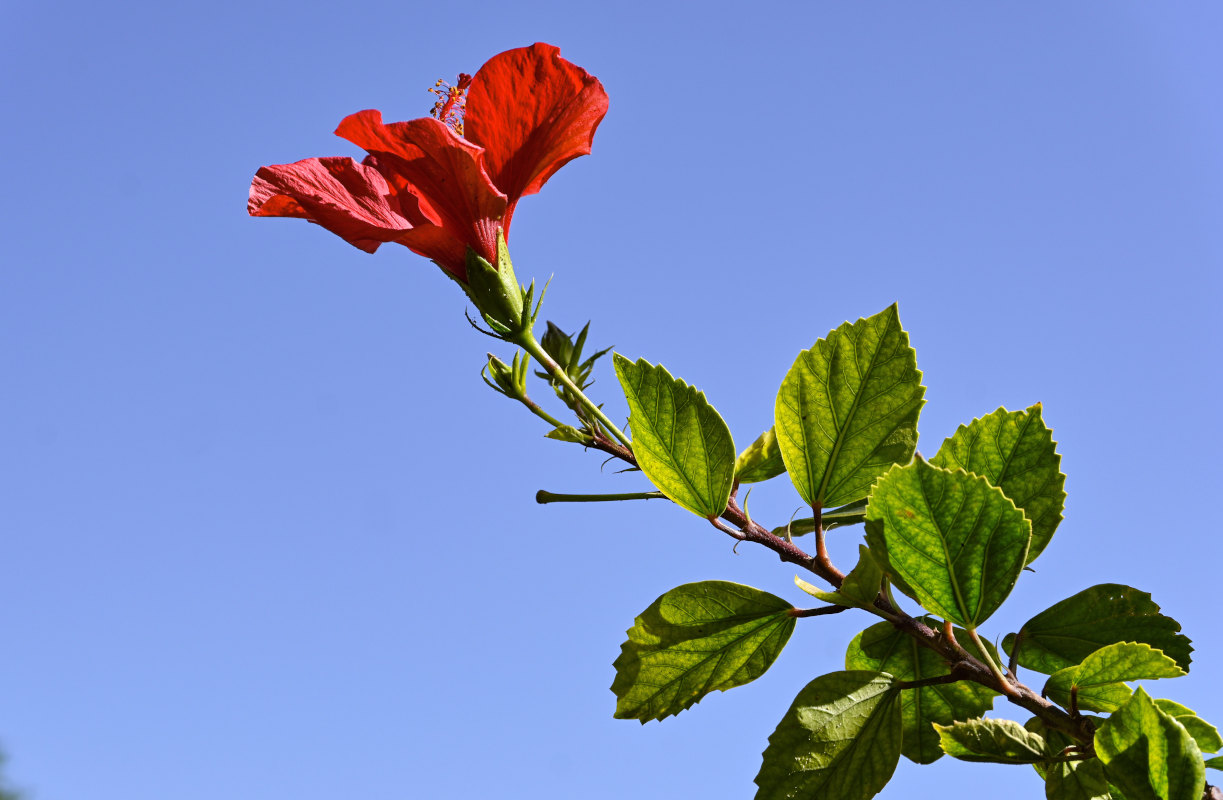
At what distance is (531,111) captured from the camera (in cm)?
110

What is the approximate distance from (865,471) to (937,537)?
136 mm

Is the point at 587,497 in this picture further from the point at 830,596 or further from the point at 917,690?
the point at 917,690

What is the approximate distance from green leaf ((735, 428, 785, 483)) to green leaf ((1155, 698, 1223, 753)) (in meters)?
0.43

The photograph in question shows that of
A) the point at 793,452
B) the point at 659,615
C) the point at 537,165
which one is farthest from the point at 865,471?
the point at 537,165

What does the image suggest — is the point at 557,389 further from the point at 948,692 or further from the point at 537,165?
the point at 948,692

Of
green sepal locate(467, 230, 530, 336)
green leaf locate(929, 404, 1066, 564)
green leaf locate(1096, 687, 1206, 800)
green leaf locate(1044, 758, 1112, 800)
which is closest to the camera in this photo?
green leaf locate(1096, 687, 1206, 800)

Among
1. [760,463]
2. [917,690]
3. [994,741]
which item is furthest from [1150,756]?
[760,463]

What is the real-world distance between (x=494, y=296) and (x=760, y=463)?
354 mm

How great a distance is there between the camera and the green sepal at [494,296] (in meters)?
1.06

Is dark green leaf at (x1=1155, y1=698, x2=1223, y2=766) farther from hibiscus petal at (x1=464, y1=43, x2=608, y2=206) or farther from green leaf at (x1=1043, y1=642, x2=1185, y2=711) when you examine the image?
hibiscus petal at (x1=464, y1=43, x2=608, y2=206)

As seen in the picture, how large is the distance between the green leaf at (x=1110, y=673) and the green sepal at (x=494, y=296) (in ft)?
2.13

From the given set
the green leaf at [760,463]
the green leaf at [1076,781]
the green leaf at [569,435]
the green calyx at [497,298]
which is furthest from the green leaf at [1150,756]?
the green calyx at [497,298]

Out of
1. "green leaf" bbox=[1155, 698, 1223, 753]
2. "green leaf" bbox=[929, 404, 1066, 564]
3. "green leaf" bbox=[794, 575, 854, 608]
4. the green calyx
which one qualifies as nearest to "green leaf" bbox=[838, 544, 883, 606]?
"green leaf" bbox=[794, 575, 854, 608]

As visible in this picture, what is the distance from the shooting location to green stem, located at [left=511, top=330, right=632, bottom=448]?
39.6 inches
